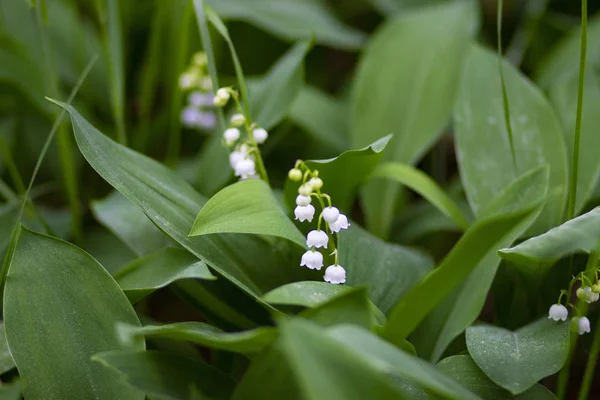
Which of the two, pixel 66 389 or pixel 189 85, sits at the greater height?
pixel 189 85

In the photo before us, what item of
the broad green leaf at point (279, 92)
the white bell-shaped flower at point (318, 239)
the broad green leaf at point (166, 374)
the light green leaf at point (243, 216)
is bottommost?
the broad green leaf at point (166, 374)

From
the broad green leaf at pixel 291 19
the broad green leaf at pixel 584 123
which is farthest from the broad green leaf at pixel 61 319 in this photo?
the broad green leaf at pixel 291 19

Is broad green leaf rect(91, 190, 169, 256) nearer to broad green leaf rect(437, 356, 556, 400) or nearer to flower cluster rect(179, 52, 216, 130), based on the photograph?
flower cluster rect(179, 52, 216, 130)

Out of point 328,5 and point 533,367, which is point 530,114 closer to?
point 533,367

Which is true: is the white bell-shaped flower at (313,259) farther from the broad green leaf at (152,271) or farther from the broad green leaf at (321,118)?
the broad green leaf at (321,118)

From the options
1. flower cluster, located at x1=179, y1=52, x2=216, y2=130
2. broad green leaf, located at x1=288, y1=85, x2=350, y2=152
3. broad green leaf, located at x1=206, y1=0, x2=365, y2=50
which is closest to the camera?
flower cluster, located at x1=179, y1=52, x2=216, y2=130

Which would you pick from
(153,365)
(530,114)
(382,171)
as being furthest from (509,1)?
(153,365)

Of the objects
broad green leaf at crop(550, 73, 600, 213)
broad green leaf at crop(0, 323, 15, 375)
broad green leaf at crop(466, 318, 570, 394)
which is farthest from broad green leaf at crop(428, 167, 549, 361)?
broad green leaf at crop(0, 323, 15, 375)
